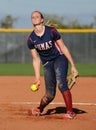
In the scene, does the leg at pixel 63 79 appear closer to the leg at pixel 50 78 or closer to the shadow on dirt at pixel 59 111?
the leg at pixel 50 78

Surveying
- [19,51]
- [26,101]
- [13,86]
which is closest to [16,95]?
[26,101]

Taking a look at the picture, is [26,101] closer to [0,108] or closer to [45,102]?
[0,108]

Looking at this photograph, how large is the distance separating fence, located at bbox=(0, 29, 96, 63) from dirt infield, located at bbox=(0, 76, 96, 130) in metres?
14.0

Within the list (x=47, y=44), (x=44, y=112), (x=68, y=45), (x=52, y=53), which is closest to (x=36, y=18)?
(x=47, y=44)

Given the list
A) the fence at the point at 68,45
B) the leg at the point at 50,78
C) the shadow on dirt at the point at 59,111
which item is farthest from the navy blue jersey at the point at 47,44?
the fence at the point at 68,45

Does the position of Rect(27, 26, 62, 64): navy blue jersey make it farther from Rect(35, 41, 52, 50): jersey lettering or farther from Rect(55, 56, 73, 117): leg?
Rect(55, 56, 73, 117): leg

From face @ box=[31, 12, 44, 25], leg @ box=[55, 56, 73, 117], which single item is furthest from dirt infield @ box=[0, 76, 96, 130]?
face @ box=[31, 12, 44, 25]

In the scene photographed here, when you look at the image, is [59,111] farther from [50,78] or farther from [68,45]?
[68,45]

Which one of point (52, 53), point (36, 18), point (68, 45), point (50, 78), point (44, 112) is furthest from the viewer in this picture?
point (68, 45)

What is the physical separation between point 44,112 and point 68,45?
1916 cm

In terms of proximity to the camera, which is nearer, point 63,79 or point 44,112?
point 63,79

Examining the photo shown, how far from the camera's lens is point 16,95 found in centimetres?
1166

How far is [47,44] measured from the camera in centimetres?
780

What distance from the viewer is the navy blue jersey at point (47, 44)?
780 cm
